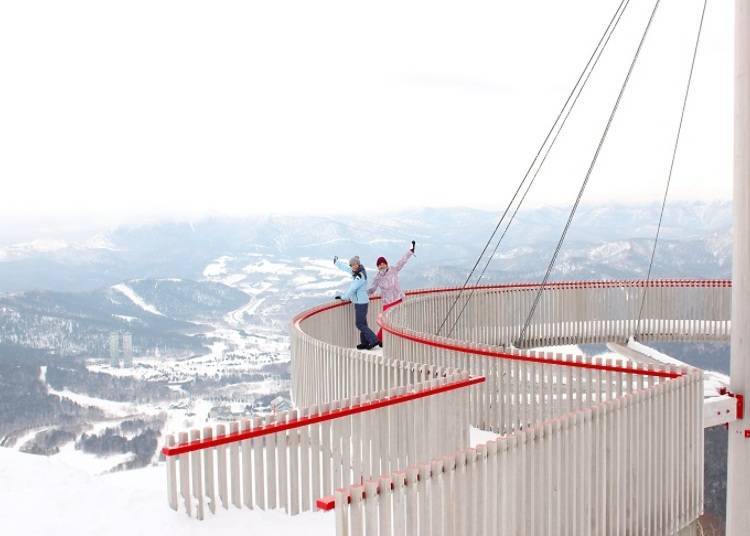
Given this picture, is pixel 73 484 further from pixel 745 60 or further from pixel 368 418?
pixel 745 60

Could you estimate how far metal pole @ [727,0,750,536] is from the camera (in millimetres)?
10781

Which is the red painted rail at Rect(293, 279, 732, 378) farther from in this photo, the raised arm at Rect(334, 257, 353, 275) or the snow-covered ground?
the snow-covered ground

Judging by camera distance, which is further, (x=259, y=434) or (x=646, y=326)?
(x=646, y=326)

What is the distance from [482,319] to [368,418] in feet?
44.1

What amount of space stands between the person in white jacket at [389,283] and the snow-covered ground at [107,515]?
9715mm

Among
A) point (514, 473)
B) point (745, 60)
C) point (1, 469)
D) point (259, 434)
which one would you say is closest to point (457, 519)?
point (514, 473)

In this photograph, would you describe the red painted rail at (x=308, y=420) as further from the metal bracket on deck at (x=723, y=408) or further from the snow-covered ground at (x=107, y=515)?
the metal bracket on deck at (x=723, y=408)

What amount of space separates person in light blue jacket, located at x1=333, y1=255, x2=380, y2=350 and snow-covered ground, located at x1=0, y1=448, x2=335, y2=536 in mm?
8507

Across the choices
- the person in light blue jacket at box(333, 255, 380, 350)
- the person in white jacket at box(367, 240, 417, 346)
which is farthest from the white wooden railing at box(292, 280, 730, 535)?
the person in white jacket at box(367, 240, 417, 346)

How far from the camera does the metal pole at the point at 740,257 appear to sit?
1078 centimetres

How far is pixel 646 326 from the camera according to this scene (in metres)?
23.9

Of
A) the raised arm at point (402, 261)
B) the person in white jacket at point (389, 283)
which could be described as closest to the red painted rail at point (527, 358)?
the person in white jacket at point (389, 283)

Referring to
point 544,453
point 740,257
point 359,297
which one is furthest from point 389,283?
point 544,453

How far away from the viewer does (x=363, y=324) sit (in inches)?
683
